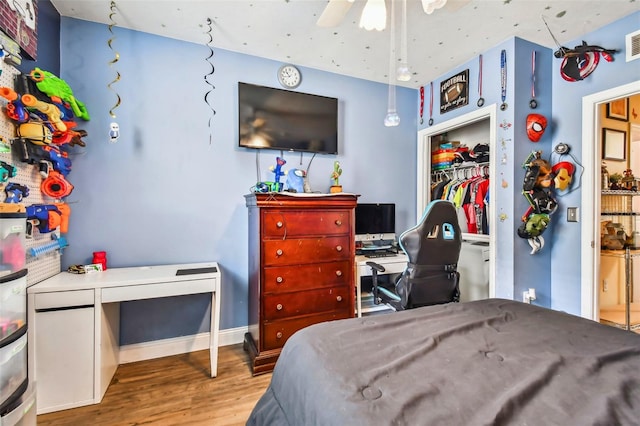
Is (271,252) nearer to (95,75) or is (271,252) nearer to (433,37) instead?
(95,75)

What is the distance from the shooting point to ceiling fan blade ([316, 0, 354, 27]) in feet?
5.32

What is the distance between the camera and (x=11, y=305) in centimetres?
131

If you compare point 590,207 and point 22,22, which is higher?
point 22,22

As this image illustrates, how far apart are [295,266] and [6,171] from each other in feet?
5.81

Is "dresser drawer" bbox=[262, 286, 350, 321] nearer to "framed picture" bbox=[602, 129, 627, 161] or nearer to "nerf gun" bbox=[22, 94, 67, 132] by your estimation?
"nerf gun" bbox=[22, 94, 67, 132]

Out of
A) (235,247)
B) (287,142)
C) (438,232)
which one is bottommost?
(235,247)

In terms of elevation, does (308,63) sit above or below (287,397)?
above

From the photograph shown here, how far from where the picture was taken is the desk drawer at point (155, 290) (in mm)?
1850

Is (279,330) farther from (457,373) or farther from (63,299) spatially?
A: (457,373)

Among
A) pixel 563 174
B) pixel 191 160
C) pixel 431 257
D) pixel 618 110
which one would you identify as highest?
pixel 618 110

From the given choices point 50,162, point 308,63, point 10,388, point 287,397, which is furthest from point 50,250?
point 308,63

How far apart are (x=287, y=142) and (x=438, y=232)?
1.62m

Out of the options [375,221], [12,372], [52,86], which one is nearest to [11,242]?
[12,372]

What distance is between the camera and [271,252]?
7.19 ft
